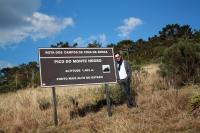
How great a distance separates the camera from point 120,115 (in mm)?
10883

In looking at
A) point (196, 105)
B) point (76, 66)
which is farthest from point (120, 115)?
point (196, 105)

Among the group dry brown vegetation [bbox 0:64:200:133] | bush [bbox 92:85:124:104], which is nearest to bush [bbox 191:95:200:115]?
dry brown vegetation [bbox 0:64:200:133]

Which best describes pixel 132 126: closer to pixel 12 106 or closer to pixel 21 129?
pixel 21 129

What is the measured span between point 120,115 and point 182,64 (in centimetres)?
560

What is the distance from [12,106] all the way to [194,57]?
7.67m

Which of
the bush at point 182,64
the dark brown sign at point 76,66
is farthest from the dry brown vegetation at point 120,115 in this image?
the dark brown sign at point 76,66

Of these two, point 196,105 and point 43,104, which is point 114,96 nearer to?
point 43,104

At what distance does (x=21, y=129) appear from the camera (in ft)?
35.4

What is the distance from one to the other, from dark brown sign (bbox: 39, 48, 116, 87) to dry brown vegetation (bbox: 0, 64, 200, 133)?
3.80 ft

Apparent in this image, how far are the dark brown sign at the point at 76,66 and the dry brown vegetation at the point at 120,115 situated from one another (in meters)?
1.16

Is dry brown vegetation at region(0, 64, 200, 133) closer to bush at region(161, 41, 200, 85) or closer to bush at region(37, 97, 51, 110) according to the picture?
bush at region(37, 97, 51, 110)

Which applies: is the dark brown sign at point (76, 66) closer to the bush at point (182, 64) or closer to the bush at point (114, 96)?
the bush at point (114, 96)

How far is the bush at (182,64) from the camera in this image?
49.4ft

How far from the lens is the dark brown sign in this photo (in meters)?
11.3
